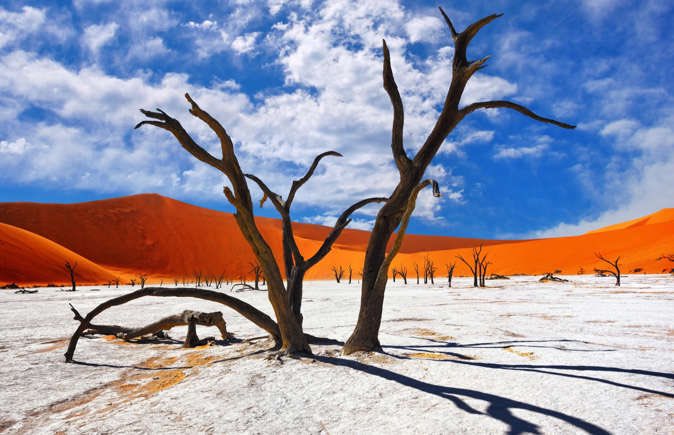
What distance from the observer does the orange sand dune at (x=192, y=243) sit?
5494cm

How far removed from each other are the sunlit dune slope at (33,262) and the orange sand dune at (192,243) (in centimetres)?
1208

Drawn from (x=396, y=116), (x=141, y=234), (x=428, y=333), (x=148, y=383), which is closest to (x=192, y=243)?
(x=141, y=234)

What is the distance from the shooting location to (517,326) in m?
6.96

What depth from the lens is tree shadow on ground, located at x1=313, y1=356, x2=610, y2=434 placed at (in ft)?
7.72

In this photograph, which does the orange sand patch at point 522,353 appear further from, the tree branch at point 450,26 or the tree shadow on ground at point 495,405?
the tree branch at point 450,26

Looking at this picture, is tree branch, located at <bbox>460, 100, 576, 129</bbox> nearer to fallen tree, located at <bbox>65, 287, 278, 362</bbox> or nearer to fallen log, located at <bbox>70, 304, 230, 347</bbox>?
fallen tree, located at <bbox>65, 287, 278, 362</bbox>

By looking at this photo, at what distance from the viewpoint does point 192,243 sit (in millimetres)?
75375

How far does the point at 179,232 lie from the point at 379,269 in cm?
7831

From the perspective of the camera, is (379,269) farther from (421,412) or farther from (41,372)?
(41,372)

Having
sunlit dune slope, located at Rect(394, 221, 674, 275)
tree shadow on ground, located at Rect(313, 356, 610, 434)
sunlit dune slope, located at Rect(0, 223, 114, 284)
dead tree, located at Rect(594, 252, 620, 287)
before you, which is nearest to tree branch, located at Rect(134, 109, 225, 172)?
tree shadow on ground, located at Rect(313, 356, 610, 434)

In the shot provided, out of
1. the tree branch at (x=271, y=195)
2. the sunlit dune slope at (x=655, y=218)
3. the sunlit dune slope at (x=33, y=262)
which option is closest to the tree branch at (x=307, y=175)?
the tree branch at (x=271, y=195)

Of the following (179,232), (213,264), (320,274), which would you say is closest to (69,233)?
(179,232)

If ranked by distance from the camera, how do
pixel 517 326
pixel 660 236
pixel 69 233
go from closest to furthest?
pixel 517 326, pixel 660 236, pixel 69 233

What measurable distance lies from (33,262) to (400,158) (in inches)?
1975
